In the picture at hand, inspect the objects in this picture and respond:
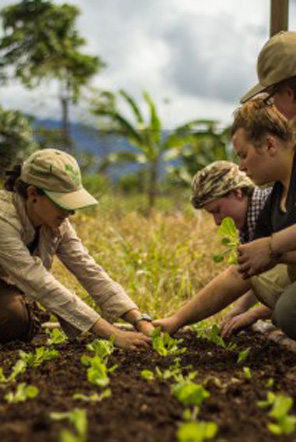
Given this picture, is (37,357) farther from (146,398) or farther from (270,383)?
(270,383)

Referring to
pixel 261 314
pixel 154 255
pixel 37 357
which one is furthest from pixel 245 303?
pixel 154 255

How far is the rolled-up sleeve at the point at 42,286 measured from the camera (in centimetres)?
265

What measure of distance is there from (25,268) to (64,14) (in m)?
17.9

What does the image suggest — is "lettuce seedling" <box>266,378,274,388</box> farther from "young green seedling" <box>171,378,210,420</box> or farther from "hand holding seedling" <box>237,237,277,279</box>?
"hand holding seedling" <box>237,237,277,279</box>

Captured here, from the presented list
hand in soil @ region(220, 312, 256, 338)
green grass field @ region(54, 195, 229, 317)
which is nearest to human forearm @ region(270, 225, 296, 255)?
hand in soil @ region(220, 312, 256, 338)

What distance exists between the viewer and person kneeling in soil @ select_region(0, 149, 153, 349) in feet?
8.74

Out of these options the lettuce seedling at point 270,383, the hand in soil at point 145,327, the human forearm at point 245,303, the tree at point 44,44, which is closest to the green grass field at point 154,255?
the human forearm at point 245,303

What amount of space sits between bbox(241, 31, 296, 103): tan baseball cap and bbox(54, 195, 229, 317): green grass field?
5.86 feet

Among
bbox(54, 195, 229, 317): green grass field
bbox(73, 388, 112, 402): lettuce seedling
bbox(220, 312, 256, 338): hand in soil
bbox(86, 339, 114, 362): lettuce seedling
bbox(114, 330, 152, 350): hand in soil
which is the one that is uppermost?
→ bbox(73, 388, 112, 402): lettuce seedling

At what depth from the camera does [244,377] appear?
203cm

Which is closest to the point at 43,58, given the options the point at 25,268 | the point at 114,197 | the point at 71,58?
the point at 71,58

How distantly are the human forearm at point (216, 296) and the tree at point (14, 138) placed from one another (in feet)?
14.2

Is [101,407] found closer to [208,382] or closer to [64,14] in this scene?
[208,382]

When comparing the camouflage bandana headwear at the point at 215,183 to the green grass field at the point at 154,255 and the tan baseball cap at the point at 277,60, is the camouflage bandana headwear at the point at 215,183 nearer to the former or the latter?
the tan baseball cap at the point at 277,60
